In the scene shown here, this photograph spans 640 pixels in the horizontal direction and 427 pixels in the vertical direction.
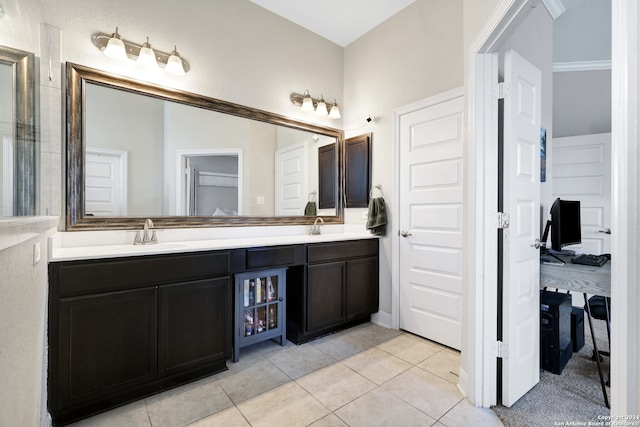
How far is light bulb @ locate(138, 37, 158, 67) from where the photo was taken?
210 centimetres

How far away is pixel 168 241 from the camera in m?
2.29

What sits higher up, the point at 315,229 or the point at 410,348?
the point at 315,229

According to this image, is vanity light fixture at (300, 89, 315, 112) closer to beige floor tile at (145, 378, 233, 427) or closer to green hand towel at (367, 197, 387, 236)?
green hand towel at (367, 197, 387, 236)

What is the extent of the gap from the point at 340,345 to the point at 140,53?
111 inches

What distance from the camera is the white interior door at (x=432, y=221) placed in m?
2.48

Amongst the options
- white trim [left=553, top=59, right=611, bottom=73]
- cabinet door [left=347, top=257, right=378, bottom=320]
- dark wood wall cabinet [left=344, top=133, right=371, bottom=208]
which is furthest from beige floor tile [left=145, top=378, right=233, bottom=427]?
white trim [left=553, top=59, right=611, bottom=73]

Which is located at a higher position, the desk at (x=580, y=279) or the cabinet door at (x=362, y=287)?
the desk at (x=580, y=279)

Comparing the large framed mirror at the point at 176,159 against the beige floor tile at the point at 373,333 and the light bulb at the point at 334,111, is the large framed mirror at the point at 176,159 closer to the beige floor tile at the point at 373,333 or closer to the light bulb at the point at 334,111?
the light bulb at the point at 334,111

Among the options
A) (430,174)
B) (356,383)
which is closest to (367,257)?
(430,174)

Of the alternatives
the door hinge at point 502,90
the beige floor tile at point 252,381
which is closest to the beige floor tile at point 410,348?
the beige floor tile at point 252,381

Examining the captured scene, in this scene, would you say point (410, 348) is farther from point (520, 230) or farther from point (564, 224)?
point (564, 224)

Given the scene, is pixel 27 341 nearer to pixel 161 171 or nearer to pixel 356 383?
pixel 161 171

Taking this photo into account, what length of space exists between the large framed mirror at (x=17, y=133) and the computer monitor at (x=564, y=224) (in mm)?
2943

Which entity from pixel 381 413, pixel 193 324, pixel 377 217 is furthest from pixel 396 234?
pixel 193 324
